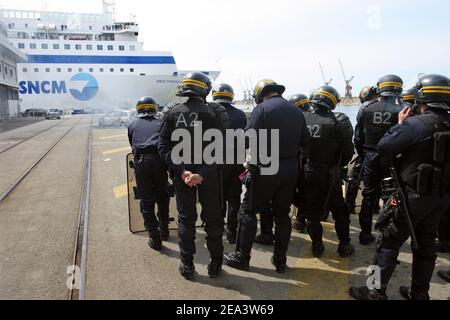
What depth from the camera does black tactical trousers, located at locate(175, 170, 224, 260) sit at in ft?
11.2

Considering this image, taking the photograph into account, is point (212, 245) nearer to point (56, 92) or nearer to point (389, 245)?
point (389, 245)

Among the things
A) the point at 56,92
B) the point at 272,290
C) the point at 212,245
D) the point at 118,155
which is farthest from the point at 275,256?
the point at 56,92

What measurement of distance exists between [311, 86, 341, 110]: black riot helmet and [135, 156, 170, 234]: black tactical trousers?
6.63 ft

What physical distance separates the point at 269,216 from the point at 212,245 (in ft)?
3.95

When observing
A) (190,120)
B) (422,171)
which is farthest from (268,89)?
(422,171)

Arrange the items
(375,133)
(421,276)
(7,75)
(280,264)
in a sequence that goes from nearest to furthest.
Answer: (421,276)
(280,264)
(375,133)
(7,75)

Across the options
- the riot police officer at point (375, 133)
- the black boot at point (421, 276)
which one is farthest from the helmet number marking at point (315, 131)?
the black boot at point (421, 276)

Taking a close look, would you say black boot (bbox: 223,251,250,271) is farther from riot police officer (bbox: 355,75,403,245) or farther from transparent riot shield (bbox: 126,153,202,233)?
riot police officer (bbox: 355,75,403,245)

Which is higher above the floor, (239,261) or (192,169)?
(192,169)

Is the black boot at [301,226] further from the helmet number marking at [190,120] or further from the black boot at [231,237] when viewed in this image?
the helmet number marking at [190,120]

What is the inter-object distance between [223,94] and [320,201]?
1935 mm

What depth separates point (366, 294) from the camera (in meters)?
2.98

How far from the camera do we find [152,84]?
5178 cm

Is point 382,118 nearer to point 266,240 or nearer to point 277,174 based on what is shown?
point 277,174
